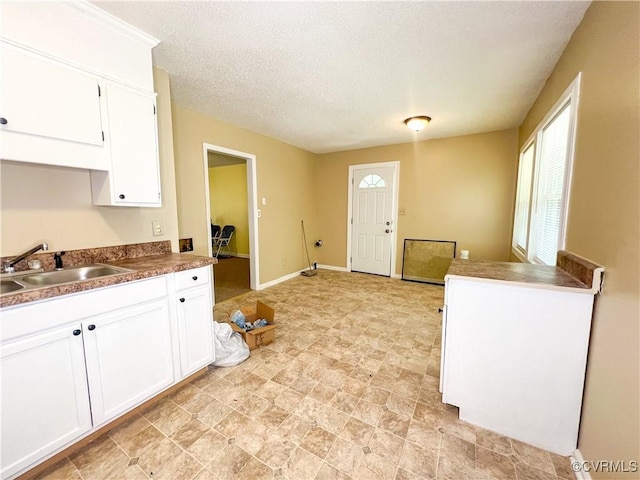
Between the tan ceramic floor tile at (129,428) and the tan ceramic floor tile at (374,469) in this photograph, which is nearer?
the tan ceramic floor tile at (374,469)

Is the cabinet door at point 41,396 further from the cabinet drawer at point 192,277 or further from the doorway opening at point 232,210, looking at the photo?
the doorway opening at point 232,210

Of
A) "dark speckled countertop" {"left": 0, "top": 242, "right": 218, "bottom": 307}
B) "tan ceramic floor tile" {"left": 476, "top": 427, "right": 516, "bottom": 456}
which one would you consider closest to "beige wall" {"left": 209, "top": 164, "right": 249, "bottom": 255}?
"dark speckled countertop" {"left": 0, "top": 242, "right": 218, "bottom": 307}

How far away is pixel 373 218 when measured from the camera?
16.3 ft

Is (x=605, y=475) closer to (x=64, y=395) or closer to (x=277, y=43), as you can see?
(x=64, y=395)

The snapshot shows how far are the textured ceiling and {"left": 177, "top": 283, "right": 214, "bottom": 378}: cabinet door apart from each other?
1796 millimetres

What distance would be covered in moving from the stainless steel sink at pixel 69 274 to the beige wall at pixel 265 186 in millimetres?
1291

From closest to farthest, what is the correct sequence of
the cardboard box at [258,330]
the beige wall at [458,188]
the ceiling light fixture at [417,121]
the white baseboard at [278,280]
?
the cardboard box at [258,330]
the ceiling light fixture at [417,121]
the beige wall at [458,188]
the white baseboard at [278,280]

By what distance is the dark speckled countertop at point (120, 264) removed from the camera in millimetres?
1157

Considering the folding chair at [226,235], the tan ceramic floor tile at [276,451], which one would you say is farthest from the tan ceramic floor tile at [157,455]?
the folding chair at [226,235]

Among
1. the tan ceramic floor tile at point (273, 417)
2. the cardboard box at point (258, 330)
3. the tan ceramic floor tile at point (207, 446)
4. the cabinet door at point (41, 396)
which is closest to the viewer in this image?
the cabinet door at point (41, 396)

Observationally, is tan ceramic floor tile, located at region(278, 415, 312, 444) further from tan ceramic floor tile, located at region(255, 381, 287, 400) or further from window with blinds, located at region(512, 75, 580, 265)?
window with blinds, located at region(512, 75, 580, 265)

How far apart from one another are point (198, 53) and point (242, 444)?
267cm

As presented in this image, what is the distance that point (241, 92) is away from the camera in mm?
2623

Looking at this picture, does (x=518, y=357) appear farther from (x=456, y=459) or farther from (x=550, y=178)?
(x=550, y=178)
